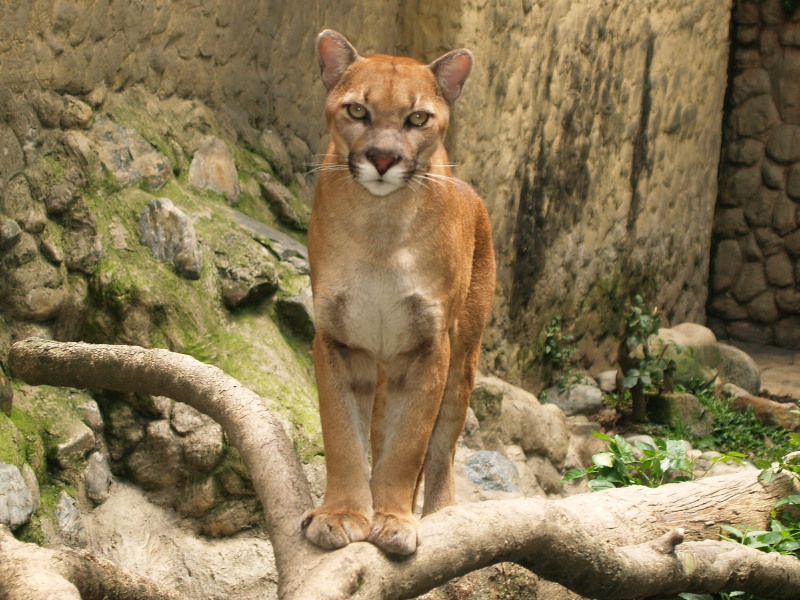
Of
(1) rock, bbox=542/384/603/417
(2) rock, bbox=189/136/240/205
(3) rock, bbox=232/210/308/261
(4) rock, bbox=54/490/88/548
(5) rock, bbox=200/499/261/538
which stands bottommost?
(1) rock, bbox=542/384/603/417

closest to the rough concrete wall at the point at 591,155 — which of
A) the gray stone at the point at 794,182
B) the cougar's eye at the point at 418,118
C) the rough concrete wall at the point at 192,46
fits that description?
the gray stone at the point at 794,182

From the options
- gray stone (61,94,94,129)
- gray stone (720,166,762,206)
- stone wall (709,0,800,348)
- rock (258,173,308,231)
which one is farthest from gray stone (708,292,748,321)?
gray stone (61,94,94,129)

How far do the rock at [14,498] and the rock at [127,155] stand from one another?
5.07ft

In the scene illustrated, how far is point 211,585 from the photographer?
12.8 feet

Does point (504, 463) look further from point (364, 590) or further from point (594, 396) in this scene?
point (364, 590)

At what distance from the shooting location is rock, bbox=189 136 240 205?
488 centimetres

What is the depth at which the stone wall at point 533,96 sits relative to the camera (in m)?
4.61

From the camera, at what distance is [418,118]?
2912mm

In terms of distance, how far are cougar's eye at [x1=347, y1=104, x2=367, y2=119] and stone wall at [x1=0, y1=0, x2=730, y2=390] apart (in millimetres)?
1873

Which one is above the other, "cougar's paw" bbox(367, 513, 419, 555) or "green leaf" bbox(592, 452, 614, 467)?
"cougar's paw" bbox(367, 513, 419, 555)

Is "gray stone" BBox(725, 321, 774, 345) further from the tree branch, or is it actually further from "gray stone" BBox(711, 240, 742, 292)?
the tree branch

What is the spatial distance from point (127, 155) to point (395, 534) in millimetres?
2735

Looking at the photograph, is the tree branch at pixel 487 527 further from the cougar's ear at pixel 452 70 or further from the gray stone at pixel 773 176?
the gray stone at pixel 773 176

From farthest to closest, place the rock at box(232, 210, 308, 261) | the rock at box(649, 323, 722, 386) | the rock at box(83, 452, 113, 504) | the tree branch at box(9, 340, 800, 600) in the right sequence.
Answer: the rock at box(649, 323, 722, 386) → the rock at box(232, 210, 308, 261) → the rock at box(83, 452, 113, 504) → the tree branch at box(9, 340, 800, 600)
